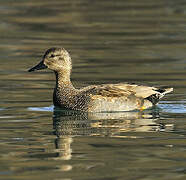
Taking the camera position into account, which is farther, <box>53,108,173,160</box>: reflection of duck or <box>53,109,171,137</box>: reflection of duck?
<box>53,109,171,137</box>: reflection of duck

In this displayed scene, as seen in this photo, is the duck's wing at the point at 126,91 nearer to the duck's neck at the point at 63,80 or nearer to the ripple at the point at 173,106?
the ripple at the point at 173,106

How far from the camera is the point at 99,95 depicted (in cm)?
1359

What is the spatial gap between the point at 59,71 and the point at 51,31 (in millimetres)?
11106

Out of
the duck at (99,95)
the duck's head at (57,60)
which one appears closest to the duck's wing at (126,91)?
the duck at (99,95)

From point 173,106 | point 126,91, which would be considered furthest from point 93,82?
point 173,106

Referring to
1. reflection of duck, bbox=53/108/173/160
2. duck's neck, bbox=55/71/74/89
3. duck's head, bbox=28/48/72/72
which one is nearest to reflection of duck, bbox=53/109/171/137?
reflection of duck, bbox=53/108/173/160

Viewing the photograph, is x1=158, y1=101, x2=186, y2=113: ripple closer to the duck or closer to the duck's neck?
the duck

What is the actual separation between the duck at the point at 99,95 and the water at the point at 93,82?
0.66 feet

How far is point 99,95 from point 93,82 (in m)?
2.95

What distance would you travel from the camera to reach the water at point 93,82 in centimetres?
962

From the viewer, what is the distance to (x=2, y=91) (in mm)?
15508

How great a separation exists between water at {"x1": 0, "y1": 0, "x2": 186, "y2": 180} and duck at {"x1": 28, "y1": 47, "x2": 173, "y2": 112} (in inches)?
7.9

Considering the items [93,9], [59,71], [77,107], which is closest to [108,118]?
[77,107]

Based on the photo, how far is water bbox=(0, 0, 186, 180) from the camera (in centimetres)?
962
